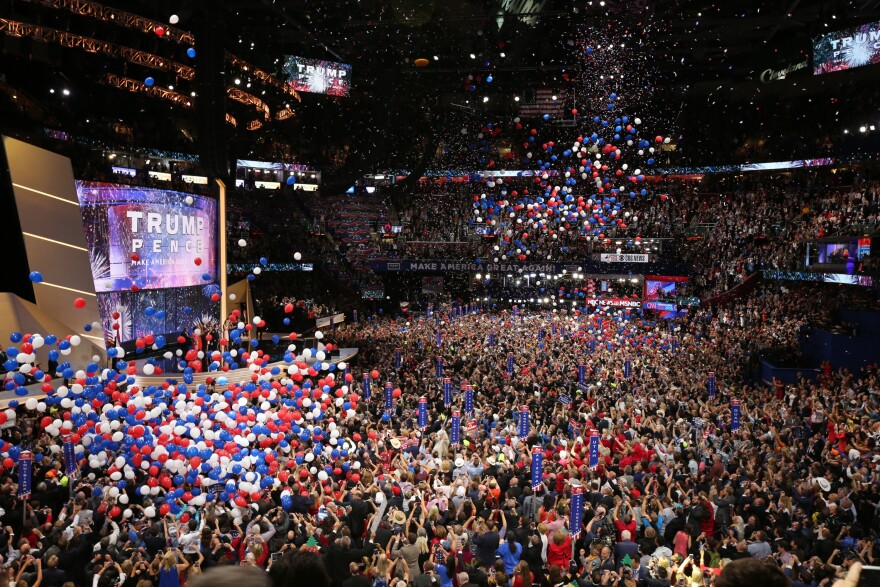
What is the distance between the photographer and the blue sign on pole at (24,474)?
28.3ft

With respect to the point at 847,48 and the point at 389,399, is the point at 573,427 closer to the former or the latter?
the point at 389,399

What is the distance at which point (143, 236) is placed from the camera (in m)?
18.0

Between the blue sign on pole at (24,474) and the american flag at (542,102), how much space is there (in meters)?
22.9

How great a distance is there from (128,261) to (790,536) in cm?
1610

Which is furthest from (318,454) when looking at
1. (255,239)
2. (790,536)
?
(255,239)

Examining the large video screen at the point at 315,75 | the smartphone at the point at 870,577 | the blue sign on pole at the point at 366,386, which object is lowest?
the smartphone at the point at 870,577

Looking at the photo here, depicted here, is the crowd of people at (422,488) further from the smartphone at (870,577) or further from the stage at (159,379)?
the stage at (159,379)

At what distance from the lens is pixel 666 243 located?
31203 mm

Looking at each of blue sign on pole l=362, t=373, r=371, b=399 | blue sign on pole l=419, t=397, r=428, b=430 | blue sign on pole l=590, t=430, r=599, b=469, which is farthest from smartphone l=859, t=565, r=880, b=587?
blue sign on pole l=362, t=373, r=371, b=399

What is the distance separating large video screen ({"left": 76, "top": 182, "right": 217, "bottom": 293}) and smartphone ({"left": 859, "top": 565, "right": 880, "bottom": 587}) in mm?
13578

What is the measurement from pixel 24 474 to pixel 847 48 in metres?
28.8

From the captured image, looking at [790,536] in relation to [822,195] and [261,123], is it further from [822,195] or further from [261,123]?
[261,123]

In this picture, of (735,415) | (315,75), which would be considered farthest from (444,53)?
(735,415)

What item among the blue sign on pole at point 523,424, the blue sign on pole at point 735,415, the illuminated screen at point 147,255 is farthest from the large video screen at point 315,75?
the blue sign on pole at point 735,415
